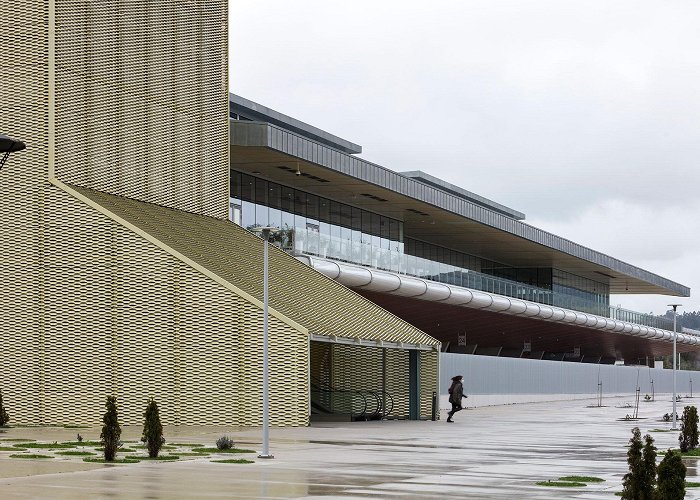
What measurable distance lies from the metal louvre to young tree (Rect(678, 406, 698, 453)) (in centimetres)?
1914

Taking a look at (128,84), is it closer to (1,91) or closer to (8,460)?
(1,91)

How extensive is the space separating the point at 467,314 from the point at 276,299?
30.8m

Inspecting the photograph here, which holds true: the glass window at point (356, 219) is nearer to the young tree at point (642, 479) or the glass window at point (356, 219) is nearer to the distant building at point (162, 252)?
the distant building at point (162, 252)

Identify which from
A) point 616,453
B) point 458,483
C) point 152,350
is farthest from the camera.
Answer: point 152,350

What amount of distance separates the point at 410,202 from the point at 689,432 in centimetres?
3208

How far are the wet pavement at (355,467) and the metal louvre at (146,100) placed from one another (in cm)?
912

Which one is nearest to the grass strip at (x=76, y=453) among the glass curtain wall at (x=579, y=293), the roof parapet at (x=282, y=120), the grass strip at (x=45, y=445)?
the grass strip at (x=45, y=445)

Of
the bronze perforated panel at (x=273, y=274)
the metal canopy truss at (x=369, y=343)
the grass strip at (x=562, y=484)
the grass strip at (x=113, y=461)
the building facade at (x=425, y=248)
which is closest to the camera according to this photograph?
the grass strip at (x=562, y=484)

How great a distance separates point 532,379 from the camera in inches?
2707

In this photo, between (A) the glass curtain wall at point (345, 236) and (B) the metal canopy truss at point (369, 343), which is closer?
(B) the metal canopy truss at point (369, 343)

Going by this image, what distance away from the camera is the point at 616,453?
27.3 metres

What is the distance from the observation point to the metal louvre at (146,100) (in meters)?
37.4

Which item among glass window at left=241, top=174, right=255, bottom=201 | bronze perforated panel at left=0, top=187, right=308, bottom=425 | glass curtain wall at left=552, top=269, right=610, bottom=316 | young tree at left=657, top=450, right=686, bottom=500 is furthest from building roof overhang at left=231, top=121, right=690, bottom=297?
young tree at left=657, top=450, right=686, bottom=500

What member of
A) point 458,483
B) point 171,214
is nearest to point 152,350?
point 171,214
